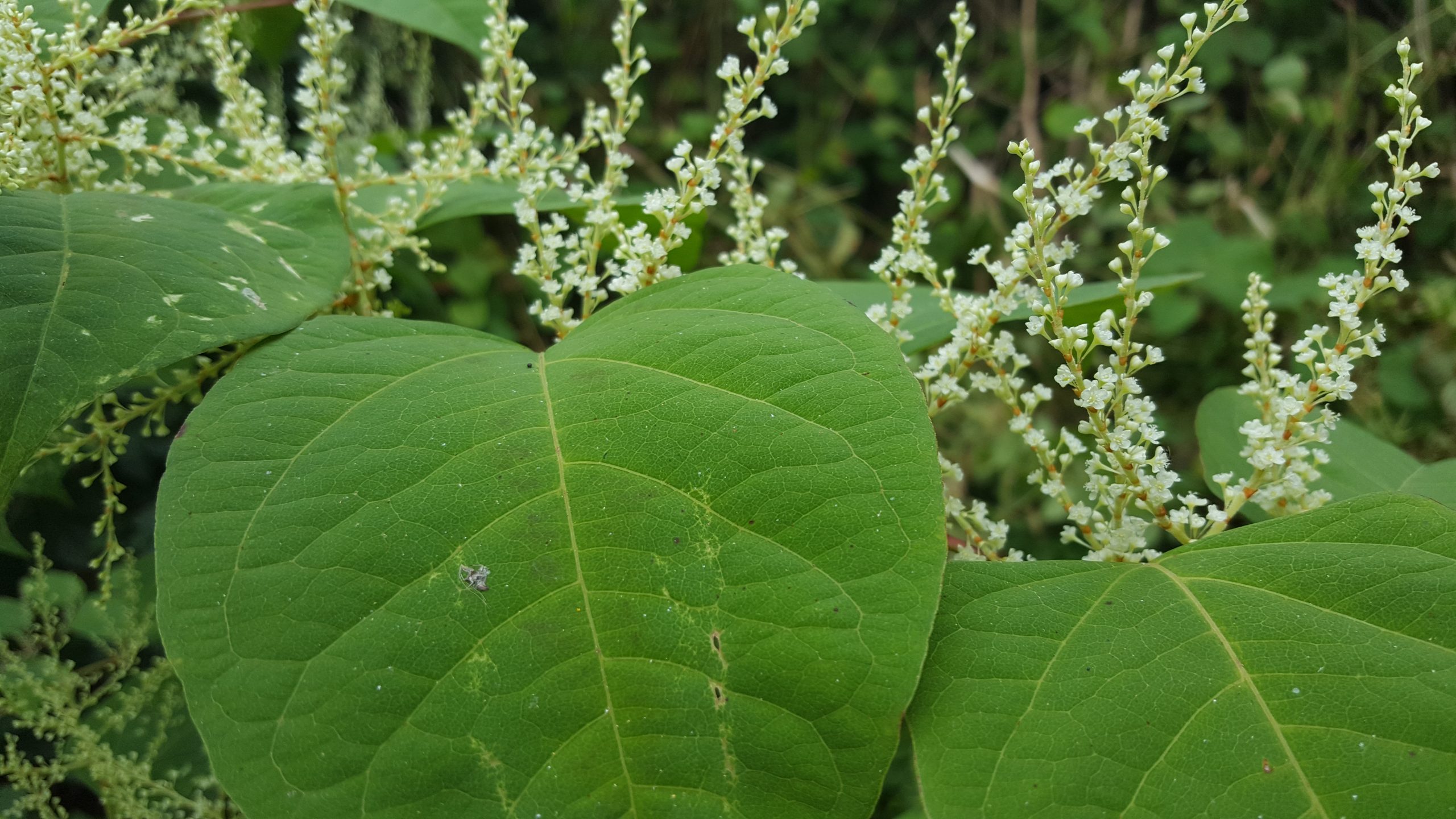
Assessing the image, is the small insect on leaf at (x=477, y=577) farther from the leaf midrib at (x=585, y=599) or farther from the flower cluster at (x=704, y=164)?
the flower cluster at (x=704, y=164)

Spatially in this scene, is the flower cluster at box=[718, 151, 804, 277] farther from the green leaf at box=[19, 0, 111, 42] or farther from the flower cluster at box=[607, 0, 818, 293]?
the green leaf at box=[19, 0, 111, 42]

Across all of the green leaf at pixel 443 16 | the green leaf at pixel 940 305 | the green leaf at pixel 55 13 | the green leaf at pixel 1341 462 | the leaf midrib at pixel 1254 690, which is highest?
the green leaf at pixel 443 16

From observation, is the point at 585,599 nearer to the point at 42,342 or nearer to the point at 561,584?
the point at 561,584

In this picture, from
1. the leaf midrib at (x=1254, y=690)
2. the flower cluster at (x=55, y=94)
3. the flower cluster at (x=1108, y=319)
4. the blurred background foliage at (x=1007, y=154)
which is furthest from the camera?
the blurred background foliage at (x=1007, y=154)

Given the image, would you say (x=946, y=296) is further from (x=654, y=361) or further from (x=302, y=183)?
(x=302, y=183)

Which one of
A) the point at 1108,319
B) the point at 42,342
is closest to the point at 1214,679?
the point at 1108,319

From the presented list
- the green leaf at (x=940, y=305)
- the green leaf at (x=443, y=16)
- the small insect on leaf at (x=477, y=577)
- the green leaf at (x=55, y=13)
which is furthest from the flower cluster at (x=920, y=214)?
the green leaf at (x=55, y=13)

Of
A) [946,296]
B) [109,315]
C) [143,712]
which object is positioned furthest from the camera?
[143,712]

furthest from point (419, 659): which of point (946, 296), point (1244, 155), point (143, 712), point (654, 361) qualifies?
point (1244, 155)
